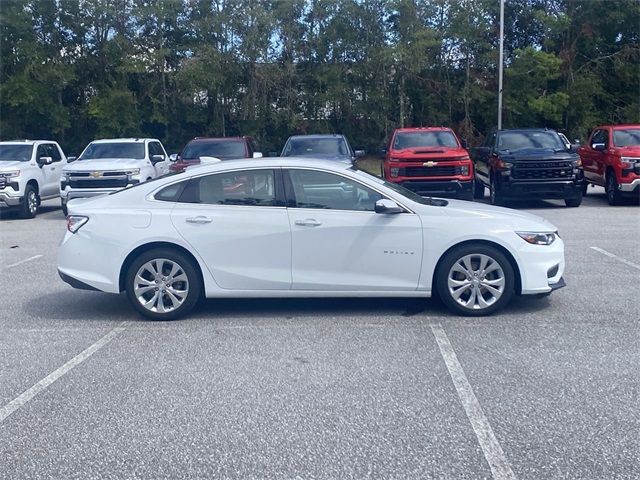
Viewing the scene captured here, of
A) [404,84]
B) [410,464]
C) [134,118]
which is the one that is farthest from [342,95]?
[410,464]

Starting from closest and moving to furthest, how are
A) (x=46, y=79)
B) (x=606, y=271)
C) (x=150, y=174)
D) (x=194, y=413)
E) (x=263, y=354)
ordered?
1. (x=194, y=413)
2. (x=263, y=354)
3. (x=606, y=271)
4. (x=150, y=174)
5. (x=46, y=79)

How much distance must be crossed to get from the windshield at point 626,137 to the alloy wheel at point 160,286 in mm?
14250

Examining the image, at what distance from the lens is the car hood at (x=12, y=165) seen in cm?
1838

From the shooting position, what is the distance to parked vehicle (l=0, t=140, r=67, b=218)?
18.3 meters

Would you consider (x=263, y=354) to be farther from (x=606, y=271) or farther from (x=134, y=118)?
(x=134, y=118)

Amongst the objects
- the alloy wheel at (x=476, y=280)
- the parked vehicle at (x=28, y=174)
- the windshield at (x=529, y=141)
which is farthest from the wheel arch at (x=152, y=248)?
the windshield at (x=529, y=141)

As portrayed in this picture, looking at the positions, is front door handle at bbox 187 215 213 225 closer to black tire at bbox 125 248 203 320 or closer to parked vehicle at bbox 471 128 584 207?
black tire at bbox 125 248 203 320

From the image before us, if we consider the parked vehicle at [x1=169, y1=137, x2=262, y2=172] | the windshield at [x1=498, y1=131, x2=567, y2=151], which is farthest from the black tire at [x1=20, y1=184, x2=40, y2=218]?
the windshield at [x1=498, y1=131, x2=567, y2=151]

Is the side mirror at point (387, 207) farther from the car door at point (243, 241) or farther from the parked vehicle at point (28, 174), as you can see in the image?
the parked vehicle at point (28, 174)

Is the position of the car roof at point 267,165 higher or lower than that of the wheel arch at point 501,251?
higher

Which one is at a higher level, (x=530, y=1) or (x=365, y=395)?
(x=530, y=1)

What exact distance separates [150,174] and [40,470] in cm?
1440

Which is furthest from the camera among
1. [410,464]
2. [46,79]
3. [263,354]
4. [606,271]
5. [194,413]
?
[46,79]

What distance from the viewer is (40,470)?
15.1 ft
